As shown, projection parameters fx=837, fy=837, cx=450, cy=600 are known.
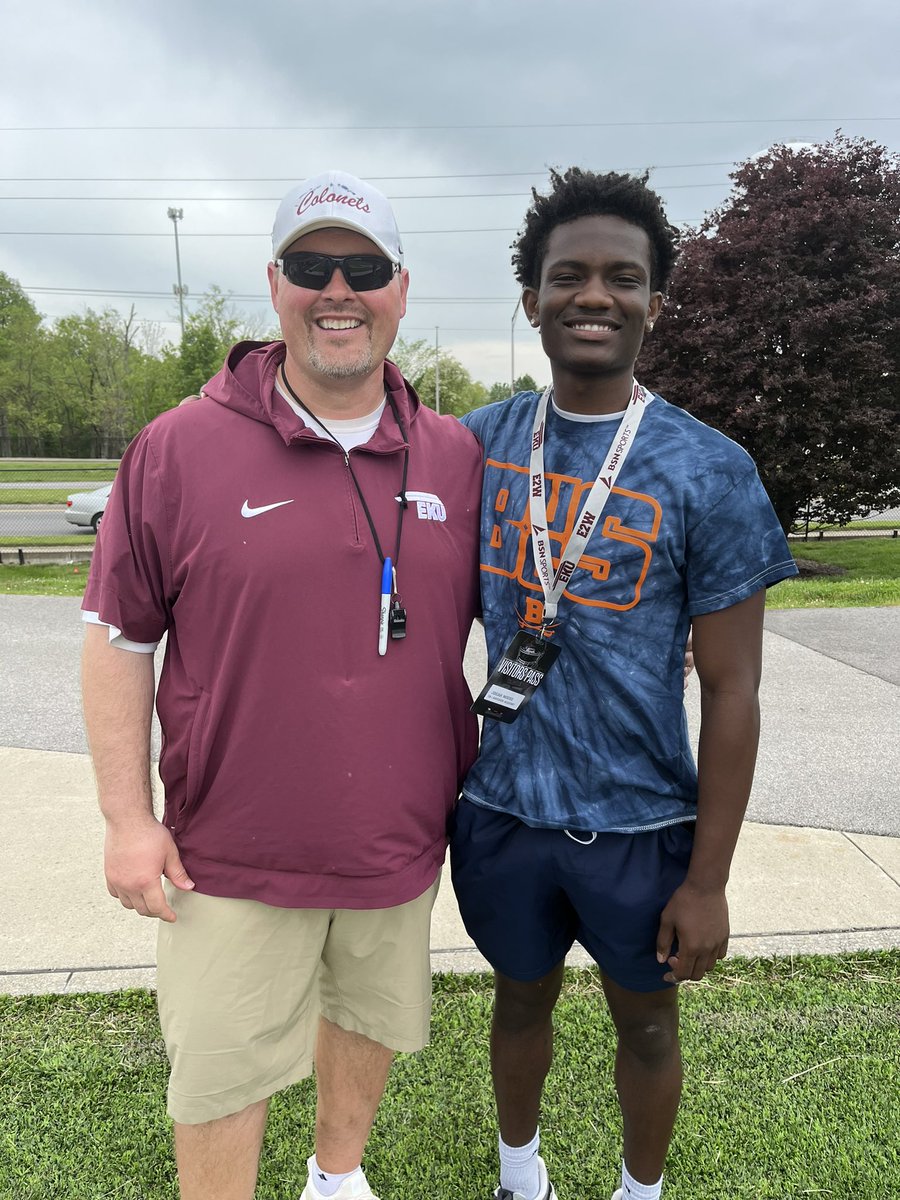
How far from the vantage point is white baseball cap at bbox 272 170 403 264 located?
1869 millimetres

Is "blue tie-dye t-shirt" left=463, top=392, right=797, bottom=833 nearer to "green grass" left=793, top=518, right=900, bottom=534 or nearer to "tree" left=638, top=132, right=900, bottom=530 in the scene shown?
"tree" left=638, top=132, right=900, bottom=530

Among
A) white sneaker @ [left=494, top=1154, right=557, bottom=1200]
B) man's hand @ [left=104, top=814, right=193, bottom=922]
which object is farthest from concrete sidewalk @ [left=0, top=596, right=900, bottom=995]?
man's hand @ [left=104, top=814, right=193, bottom=922]

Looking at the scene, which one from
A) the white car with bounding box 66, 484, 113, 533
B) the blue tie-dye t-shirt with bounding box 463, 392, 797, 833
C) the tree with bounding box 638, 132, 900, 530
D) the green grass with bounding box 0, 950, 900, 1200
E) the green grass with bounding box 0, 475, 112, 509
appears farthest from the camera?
the green grass with bounding box 0, 475, 112, 509

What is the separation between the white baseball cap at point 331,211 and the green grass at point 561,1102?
2304 mm

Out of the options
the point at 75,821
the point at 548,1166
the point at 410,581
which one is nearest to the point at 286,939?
the point at 410,581

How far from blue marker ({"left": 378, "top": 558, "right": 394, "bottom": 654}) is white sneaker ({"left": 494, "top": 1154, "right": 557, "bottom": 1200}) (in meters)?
1.43

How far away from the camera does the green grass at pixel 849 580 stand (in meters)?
8.93

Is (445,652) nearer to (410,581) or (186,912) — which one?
(410,581)

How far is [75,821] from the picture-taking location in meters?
3.94

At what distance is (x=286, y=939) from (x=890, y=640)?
6774mm

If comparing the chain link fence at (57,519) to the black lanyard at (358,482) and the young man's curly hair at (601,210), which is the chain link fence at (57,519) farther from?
the young man's curly hair at (601,210)

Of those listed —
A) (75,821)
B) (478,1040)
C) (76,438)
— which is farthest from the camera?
(76,438)

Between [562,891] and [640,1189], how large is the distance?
0.81m

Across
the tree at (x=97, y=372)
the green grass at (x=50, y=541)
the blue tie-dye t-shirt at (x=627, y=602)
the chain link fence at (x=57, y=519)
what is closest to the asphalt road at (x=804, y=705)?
the chain link fence at (x=57, y=519)
